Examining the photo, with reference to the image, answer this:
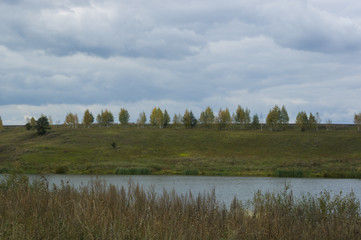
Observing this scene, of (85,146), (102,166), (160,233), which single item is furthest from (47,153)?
(160,233)

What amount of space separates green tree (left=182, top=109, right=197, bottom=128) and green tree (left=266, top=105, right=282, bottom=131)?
29.8 metres

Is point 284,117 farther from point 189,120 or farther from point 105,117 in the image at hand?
point 105,117

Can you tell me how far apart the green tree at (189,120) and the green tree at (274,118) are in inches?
1175

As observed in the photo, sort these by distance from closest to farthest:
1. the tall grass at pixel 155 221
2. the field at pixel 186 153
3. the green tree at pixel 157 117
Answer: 1. the tall grass at pixel 155 221
2. the field at pixel 186 153
3. the green tree at pixel 157 117

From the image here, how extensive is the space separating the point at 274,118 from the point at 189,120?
110 ft

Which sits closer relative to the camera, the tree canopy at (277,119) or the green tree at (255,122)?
the tree canopy at (277,119)

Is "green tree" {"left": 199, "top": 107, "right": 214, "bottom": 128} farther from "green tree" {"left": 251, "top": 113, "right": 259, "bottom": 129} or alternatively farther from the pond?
the pond

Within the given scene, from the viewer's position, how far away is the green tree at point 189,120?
456 ft

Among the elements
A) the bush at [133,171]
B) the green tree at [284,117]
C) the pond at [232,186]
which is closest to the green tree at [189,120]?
the green tree at [284,117]

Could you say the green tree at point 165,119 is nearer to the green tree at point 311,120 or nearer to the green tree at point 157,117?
the green tree at point 157,117

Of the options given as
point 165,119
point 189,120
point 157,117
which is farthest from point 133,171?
point 165,119

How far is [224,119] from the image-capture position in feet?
453

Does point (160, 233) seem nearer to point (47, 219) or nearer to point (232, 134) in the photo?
point (47, 219)

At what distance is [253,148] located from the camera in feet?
309
